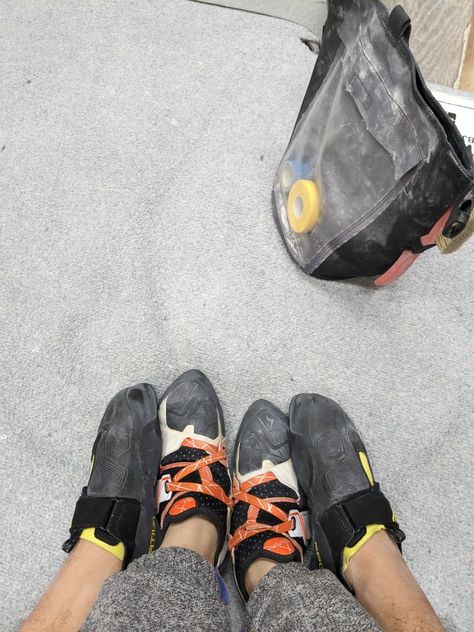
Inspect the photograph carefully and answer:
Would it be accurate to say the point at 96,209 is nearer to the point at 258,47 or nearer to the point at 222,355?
the point at 222,355

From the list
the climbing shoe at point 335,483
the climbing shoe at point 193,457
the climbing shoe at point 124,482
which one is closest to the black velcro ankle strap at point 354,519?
the climbing shoe at point 335,483

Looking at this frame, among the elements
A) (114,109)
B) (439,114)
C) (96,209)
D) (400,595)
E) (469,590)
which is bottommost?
(469,590)

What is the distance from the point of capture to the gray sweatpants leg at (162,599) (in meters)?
0.56

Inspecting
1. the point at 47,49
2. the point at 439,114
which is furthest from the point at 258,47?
the point at 439,114

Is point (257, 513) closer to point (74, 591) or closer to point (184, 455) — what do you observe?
point (184, 455)

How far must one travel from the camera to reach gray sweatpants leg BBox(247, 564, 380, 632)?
22.7 inches

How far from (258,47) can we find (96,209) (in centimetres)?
46

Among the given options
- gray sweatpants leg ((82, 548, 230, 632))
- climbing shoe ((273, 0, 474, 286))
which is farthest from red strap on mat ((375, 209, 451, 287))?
gray sweatpants leg ((82, 548, 230, 632))

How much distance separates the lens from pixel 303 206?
832 mm

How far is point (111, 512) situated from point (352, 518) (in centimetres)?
36

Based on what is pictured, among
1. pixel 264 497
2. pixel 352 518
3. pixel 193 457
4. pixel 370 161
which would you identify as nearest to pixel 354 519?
pixel 352 518

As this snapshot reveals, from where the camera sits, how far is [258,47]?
1043 mm

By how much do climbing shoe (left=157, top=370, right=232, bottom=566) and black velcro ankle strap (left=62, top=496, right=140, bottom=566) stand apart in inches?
2.0

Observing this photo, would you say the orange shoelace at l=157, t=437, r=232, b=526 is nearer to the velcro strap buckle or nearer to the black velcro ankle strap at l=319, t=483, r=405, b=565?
the velcro strap buckle
